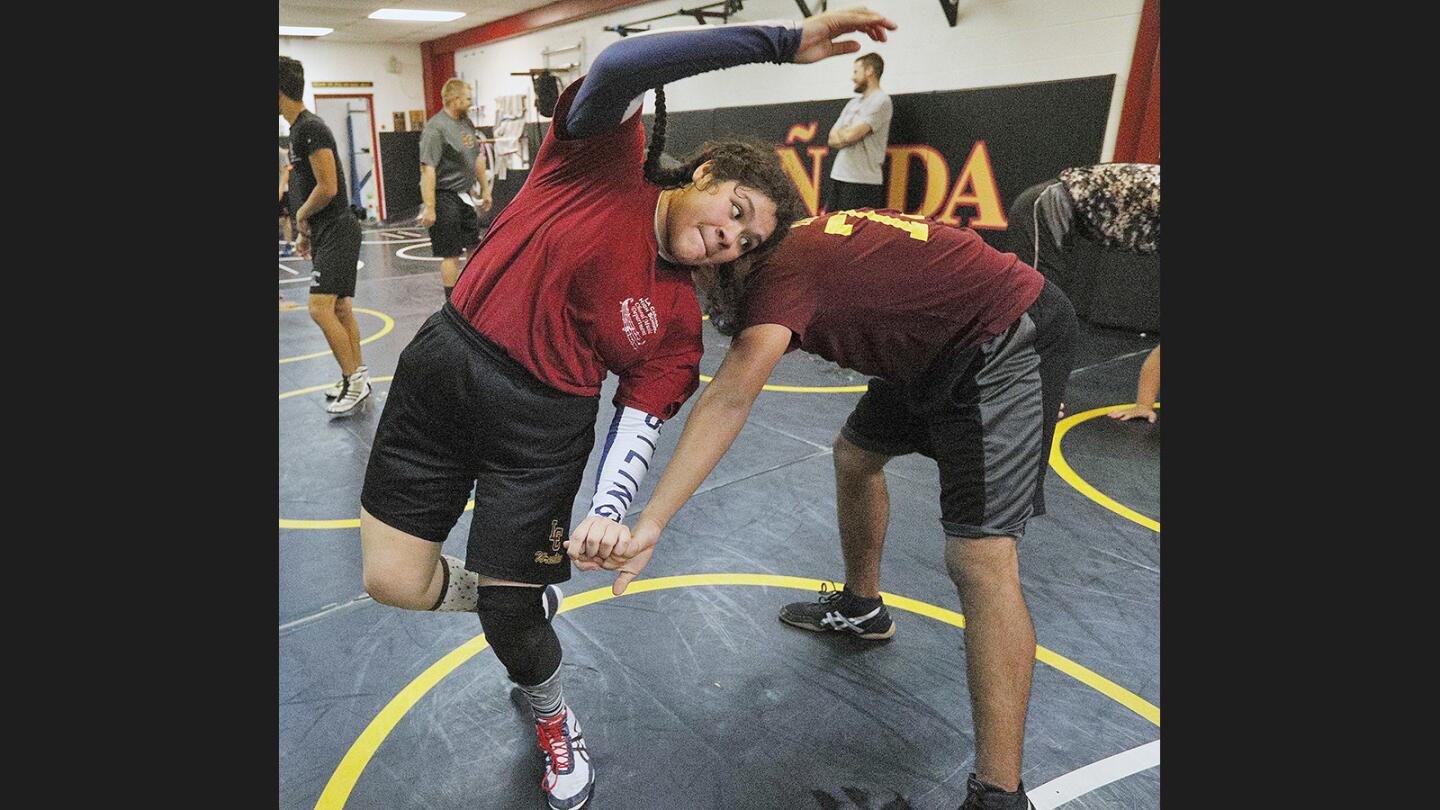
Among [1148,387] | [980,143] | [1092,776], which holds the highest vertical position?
[980,143]

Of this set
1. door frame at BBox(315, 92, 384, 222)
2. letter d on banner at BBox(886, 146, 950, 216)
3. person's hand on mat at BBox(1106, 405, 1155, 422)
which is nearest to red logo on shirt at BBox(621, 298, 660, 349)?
person's hand on mat at BBox(1106, 405, 1155, 422)

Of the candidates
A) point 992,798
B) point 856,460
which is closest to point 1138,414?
point 856,460

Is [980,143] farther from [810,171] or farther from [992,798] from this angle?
[992,798]

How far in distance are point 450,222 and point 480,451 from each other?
5348 millimetres

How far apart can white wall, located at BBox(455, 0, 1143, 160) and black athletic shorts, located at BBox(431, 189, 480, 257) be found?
124 inches

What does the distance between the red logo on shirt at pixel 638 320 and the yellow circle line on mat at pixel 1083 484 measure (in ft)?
6.69

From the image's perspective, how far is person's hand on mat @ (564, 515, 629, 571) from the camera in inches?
61.8

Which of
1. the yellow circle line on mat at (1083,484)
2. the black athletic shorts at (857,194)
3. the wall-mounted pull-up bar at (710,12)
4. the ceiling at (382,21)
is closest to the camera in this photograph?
the yellow circle line on mat at (1083,484)

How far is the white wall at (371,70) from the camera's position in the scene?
16656 millimetres

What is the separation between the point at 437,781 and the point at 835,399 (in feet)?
11.5

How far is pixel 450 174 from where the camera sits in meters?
6.38

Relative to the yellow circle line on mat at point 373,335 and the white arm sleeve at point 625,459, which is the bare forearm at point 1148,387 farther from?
the yellow circle line on mat at point 373,335

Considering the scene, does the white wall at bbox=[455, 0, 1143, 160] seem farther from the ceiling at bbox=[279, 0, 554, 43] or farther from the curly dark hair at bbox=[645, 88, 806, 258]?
the curly dark hair at bbox=[645, 88, 806, 258]

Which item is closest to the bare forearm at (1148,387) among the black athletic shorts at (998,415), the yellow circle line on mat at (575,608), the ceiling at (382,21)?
the yellow circle line on mat at (575,608)
